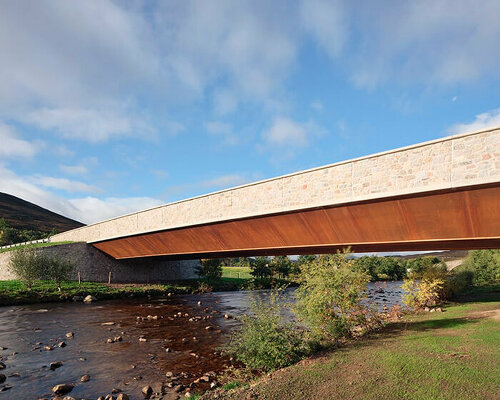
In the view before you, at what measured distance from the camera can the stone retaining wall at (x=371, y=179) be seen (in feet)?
37.2

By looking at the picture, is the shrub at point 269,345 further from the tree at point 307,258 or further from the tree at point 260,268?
the tree at point 260,268

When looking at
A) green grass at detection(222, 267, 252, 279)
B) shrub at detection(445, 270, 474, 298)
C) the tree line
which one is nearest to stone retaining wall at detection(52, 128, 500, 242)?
shrub at detection(445, 270, 474, 298)

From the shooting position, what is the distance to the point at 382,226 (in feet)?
48.0

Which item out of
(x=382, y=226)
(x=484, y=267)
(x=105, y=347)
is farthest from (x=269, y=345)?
(x=484, y=267)

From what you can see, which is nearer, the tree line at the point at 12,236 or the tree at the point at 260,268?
the tree at the point at 260,268

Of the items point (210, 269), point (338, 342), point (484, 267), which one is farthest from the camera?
point (210, 269)

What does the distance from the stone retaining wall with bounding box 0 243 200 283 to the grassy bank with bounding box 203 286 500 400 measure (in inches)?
1339

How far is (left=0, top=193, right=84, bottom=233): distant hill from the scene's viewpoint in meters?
125

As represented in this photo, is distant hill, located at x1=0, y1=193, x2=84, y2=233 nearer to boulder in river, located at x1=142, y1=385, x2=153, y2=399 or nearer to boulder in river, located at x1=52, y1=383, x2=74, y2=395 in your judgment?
boulder in river, located at x1=52, y1=383, x2=74, y2=395

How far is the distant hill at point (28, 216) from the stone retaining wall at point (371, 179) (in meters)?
122

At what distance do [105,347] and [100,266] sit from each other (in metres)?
28.1

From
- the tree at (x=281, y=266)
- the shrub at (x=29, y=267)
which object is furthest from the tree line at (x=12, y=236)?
the tree at (x=281, y=266)

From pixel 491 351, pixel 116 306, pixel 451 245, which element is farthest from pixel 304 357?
pixel 116 306

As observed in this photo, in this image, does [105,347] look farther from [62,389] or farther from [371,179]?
[371,179]
